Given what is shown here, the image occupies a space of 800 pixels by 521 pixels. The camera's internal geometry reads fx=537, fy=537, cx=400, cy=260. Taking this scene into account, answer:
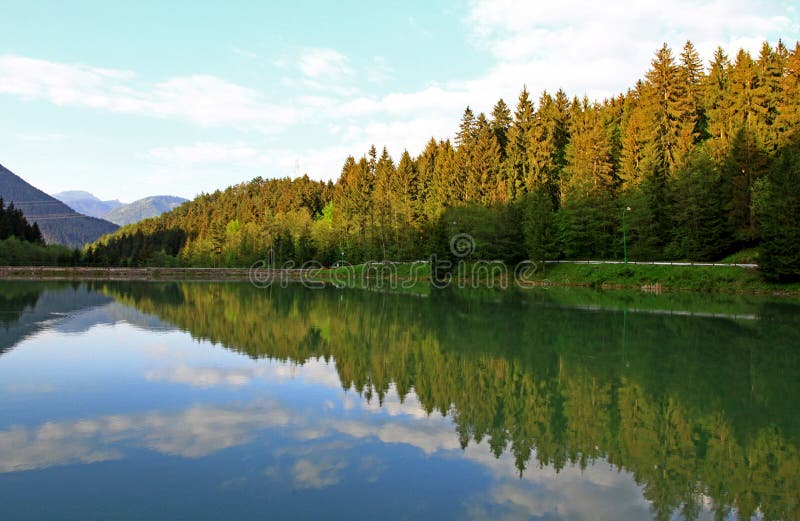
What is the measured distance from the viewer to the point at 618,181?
188 ft

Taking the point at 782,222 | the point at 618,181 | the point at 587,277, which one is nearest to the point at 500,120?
the point at 618,181

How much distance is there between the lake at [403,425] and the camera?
21.6ft

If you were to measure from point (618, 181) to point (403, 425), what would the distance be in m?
54.2

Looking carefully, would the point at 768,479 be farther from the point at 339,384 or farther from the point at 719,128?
the point at 719,128

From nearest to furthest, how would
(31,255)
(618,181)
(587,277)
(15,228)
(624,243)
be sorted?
(624,243) → (587,277) → (618,181) → (31,255) → (15,228)

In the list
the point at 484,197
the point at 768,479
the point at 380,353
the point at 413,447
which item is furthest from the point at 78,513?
the point at 484,197

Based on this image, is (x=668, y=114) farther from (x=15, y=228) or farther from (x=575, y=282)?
(x=15, y=228)

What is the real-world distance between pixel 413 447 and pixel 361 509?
2.30 metres

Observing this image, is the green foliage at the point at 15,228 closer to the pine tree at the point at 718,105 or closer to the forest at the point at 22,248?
the forest at the point at 22,248

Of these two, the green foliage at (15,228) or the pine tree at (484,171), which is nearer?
the pine tree at (484,171)

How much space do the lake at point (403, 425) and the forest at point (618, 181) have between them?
1036 inches

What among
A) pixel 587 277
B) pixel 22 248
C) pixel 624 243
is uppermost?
pixel 22 248

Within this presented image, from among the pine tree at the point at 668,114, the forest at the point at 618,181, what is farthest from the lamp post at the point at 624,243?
the pine tree at the point at 668,114

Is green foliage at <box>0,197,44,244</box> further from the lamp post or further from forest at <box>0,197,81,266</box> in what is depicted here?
the lamp post
